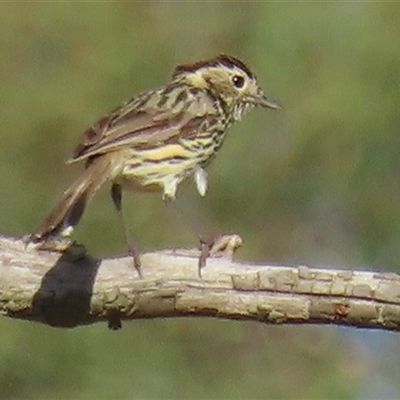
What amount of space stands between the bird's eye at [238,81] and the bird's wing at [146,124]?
258 mm

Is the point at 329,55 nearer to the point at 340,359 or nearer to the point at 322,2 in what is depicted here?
the point at 322,2

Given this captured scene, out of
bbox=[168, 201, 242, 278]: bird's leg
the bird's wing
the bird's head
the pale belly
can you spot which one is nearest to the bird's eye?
the bird's head

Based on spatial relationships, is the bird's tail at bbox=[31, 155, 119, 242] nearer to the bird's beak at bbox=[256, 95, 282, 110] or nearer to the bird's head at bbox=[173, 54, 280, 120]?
the bird's head at bbox=[173, 54, 280, 120]

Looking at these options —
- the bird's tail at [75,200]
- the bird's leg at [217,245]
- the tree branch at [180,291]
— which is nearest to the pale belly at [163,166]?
the bird's tail at [75,200]

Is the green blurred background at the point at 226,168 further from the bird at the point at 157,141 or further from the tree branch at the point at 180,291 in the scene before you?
the tree branch at the point at 180,291

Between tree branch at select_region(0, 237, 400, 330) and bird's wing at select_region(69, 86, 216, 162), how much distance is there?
19.2 inches

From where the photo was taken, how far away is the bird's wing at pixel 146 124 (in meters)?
6.82

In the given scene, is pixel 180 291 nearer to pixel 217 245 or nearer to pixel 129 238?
pixel 217 245

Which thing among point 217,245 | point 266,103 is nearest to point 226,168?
point 266,103

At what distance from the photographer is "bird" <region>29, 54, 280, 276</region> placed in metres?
6.69

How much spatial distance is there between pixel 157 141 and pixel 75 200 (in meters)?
0.47

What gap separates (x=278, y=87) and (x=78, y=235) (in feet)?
3.82

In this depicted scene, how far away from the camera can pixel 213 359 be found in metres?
8.88

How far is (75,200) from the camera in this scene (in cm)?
665
